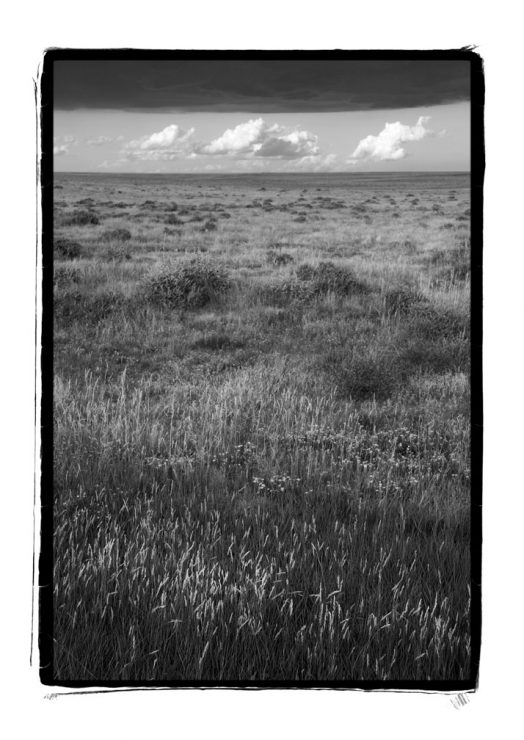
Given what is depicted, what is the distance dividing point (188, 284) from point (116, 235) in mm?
1067

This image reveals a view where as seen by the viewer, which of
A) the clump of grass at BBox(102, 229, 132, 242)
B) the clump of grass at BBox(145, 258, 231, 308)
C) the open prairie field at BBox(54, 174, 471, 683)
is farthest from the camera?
the clump of grass at BBox(102, 229, 132, 242)

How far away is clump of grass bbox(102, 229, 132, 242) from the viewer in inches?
284

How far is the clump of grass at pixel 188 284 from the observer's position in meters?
6.73

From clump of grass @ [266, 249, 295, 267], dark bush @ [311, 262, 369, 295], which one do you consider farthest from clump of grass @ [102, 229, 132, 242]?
dark bush @ [311, 262, 369, 295]

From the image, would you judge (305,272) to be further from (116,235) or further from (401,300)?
(116,235)

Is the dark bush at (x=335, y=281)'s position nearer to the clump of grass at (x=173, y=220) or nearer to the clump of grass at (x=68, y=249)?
the clump of grass at (x=173, y=220)

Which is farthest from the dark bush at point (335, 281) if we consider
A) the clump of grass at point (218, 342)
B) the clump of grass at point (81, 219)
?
the clump of grass at point (81, 219)

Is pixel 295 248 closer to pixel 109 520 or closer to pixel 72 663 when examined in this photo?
pixel 109 520

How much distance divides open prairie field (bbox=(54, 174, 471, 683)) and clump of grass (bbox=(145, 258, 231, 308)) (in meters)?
0.02

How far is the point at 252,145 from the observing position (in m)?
5.65

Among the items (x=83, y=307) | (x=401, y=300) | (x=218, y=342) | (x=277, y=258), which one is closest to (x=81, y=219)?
(x=83, y=307)

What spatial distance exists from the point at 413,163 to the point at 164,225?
10.0 ft

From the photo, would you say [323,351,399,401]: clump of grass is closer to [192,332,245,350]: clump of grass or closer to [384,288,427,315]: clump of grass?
[384,288,427,315]: clump of grass

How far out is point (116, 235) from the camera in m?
7.29
